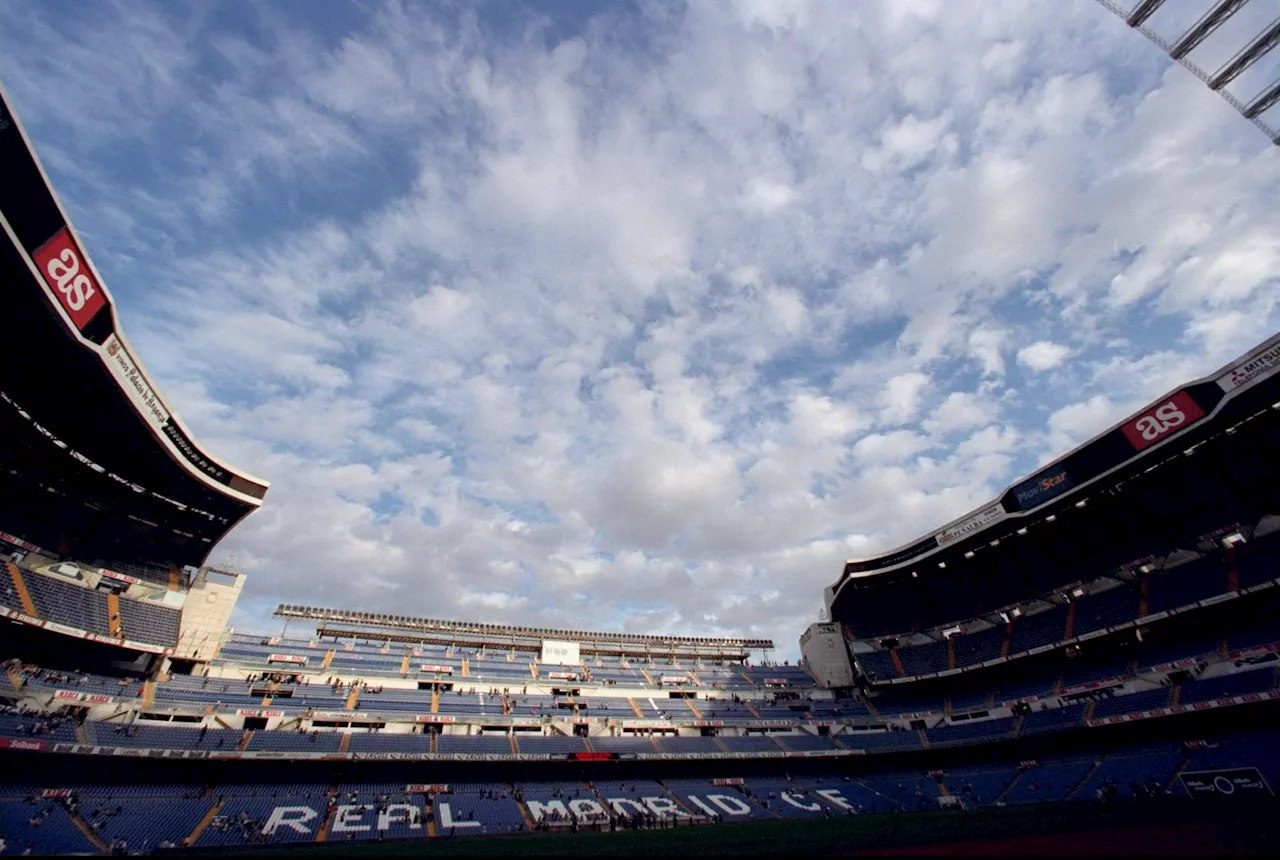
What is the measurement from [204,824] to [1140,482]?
67.1 m

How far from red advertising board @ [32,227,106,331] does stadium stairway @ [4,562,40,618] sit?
2268 cm

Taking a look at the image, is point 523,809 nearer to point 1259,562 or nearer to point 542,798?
point 542,798

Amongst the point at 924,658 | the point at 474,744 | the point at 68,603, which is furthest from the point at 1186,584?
the point at 68,603

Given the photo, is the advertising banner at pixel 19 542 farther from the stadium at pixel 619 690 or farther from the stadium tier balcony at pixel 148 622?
the stadium tier balcony at pixel 148 622

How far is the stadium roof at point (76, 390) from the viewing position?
73.9 feet

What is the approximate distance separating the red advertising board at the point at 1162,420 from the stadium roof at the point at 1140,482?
0.06 metres

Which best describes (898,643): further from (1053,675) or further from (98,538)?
(98,538)

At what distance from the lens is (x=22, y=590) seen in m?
36.5

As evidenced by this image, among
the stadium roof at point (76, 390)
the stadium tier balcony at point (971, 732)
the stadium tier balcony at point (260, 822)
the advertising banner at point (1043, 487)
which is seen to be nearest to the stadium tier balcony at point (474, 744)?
Answer: the stadium tier balcony at point (260, 822)

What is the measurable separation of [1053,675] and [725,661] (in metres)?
37.6

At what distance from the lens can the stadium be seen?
28.9 meters

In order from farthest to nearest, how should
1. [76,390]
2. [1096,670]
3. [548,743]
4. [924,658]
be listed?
1. [924,658]
2. [548,743]
3. [1096,670]
4. [76,390]

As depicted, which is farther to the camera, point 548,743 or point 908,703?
point 908,703

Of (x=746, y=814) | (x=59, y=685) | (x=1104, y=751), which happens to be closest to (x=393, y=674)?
(x=59, y=685)
